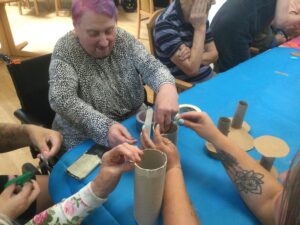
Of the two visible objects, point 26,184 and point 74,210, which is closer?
point 74,210

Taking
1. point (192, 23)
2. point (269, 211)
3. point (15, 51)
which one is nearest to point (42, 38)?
point (15, 51)

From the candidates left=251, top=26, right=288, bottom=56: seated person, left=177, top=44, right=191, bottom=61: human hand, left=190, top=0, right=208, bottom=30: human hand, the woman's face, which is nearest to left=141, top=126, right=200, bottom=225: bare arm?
the woman's face

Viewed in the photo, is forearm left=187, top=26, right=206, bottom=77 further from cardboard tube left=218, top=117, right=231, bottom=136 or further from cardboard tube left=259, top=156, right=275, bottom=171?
cardboard tube left=259, top=156, right=275, bottom=171

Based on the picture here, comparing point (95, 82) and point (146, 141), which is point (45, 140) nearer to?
point (95, 82)

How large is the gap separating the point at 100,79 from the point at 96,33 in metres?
0.21

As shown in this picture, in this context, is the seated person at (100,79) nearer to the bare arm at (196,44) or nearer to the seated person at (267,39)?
the bare arm at (196,44)

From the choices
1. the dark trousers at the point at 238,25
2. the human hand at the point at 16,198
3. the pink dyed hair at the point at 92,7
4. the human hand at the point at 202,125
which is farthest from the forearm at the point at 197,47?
the human hand at the point at 16,198

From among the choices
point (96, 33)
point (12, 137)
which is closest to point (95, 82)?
point (96, 33)

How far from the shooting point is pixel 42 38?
428cm

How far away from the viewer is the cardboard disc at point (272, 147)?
0.84m

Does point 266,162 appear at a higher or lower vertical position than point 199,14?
lower

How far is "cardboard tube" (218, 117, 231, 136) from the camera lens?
1.01m

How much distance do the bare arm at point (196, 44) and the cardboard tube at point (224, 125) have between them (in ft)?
2.48

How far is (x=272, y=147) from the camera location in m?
0.87
